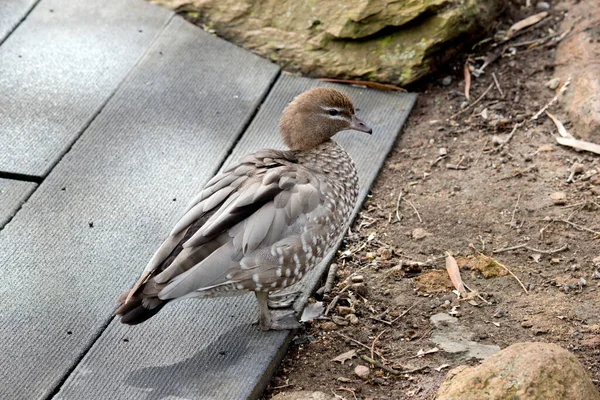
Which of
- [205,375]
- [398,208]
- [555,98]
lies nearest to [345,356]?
[205,375]

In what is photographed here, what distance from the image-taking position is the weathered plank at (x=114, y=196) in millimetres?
3592

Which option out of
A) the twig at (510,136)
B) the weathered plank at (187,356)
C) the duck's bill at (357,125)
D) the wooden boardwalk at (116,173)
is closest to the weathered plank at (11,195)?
the wooden boardwalk at (116,173)

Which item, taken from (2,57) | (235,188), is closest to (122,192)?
(235,188)

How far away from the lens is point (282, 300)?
385 centimetres

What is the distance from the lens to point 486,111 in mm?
4988

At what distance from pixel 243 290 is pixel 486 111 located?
220cm

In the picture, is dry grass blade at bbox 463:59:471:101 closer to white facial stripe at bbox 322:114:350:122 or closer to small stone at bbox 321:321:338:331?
white facial stripe at bbox 322:114:350:122

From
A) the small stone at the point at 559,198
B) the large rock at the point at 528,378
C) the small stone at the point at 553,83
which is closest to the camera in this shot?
the large rock at the point at 528,378

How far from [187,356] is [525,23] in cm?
333

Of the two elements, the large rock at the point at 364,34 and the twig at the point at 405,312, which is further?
the large rock at the point at 364,34

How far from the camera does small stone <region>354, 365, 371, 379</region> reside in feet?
11.3

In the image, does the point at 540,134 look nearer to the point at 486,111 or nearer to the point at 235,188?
the point at 486,111

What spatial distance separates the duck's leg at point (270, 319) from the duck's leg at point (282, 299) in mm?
99

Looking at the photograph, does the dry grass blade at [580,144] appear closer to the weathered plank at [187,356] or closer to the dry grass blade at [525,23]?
the dry grass blade at [525,23]
